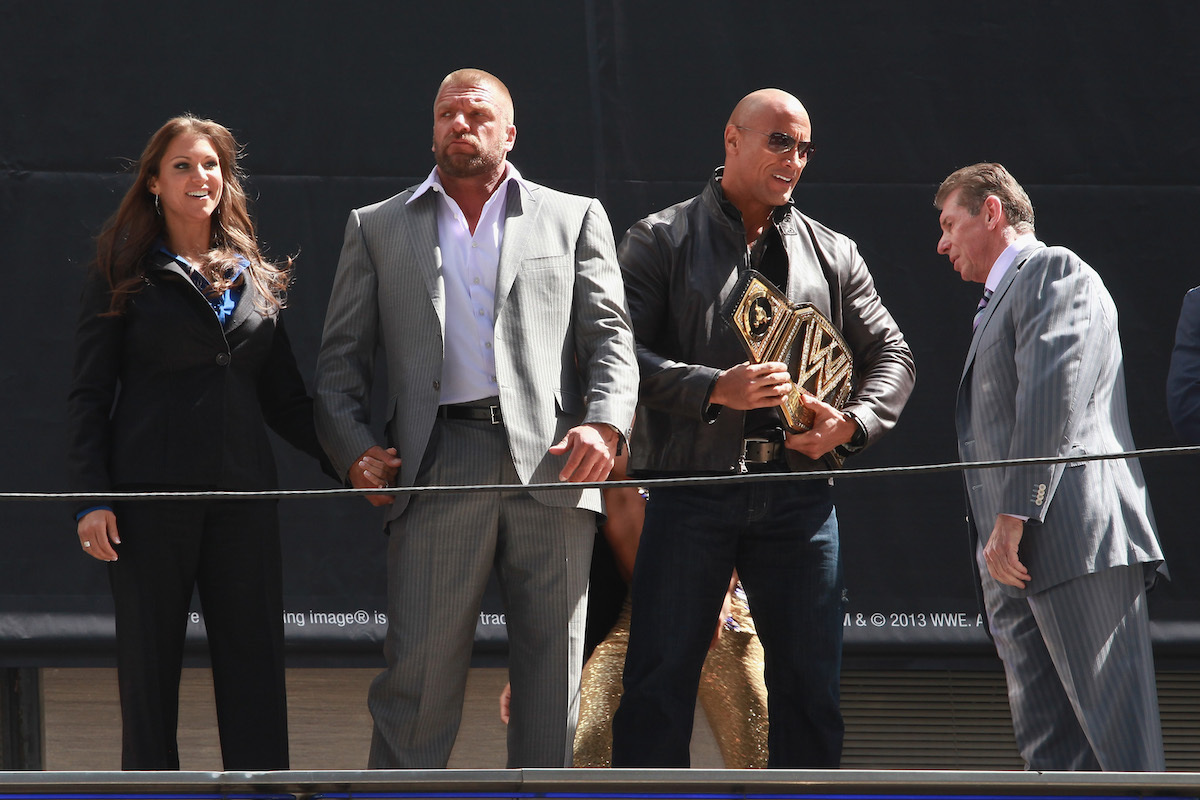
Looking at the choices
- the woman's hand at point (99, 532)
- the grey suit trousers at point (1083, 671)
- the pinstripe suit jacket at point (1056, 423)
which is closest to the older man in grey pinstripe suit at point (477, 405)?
the woman's hand at point (99, 532)

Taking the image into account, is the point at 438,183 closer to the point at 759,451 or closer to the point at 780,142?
the point at 780,142

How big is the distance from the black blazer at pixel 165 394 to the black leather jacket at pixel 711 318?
793 mm

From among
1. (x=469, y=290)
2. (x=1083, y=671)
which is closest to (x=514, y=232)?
(x=469, y=290)

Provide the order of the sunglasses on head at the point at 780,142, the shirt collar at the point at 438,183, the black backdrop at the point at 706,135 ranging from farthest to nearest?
1. the black backdrop at the point at 706,135
2. the sunglasses on head at the point at 780,142
3. the shirt collar at the point at 438,183

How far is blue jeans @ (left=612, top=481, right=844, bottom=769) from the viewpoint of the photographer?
263cm

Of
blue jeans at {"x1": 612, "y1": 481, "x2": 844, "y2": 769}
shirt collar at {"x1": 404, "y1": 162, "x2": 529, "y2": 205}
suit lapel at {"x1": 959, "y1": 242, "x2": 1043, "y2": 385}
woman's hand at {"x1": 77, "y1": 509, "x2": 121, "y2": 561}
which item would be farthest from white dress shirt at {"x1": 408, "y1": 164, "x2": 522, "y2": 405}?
suit lapel at {"x1": 959, "y1": 242, "x2": 1043, "y2": 385}

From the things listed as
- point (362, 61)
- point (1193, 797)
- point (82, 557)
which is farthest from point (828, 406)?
point (82, 557)

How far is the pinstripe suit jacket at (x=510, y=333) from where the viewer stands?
2.59 m

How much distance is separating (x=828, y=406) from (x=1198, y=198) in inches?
76.6

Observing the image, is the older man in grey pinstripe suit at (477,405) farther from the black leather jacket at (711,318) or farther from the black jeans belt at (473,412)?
the black leather jacket at (711,318)

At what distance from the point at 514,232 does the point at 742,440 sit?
62 cm

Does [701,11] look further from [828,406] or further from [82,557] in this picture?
[82,557]

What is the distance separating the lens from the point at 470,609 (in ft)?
8.34

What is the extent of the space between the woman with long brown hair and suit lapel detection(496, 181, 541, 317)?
0.49m
